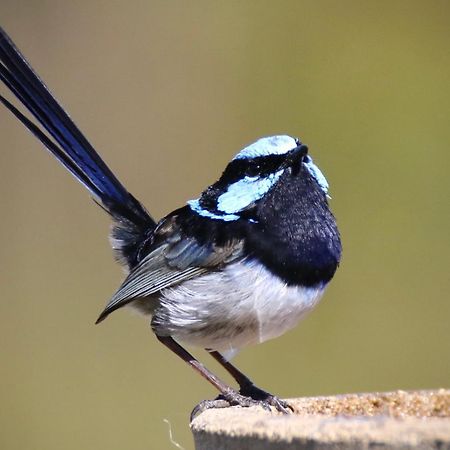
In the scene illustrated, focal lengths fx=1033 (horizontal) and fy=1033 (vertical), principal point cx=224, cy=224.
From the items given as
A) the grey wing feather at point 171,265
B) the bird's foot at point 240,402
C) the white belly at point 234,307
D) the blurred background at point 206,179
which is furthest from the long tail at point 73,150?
the blurred background at point 206,179

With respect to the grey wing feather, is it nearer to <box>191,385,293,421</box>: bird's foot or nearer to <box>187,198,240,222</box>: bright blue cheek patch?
<box>187,198,240,222</box>: bright blue cheek patch

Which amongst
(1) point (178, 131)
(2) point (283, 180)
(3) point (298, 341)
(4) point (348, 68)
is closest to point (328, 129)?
(4) point (348, 68)

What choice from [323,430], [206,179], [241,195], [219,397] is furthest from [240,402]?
[206,179]

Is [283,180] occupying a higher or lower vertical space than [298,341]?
higher

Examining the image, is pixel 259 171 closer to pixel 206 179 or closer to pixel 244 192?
pixel 244 192

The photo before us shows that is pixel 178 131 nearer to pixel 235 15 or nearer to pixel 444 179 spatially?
pixel 235 15

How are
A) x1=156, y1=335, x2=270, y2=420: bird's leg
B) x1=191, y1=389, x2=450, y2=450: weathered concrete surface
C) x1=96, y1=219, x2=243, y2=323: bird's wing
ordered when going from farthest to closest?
x1=96, y1=219, x2=243, y2=323: bird's wing
x1=156, y1=335, x2=270, y2=420: bird's leg
x1=191, y1=389, x2=450, y2=450: weathered concrete surface

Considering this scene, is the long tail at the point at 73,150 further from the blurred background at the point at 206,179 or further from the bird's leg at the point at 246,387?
the blurred background at the point at 206,179

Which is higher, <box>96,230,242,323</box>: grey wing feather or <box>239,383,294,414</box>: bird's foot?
<box>96,230,242,323</box>: grey wing feather

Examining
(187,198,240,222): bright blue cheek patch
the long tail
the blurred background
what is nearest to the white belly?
(187,198,240,222): bright blue cheek patch
